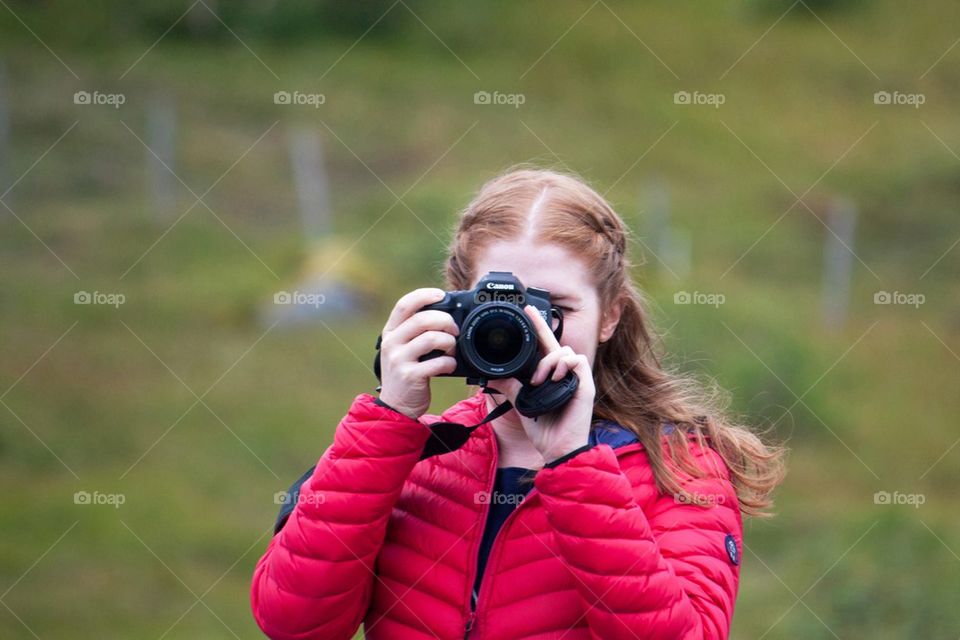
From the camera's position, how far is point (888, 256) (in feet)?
43.0

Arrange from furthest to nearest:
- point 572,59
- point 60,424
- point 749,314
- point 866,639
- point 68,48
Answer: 1. point 572,59
2. point 68,48
3. point 749,314
4. point 60,424
5. point 866,639

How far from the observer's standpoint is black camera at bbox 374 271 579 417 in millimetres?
2080

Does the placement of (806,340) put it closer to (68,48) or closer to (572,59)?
(572,59)

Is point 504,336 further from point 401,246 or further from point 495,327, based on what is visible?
point 401,246

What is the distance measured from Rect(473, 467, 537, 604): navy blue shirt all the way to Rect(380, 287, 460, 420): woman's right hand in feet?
0.75

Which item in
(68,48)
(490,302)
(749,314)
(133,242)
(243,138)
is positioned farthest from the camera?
(68,48)

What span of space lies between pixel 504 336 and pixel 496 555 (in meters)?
0.40

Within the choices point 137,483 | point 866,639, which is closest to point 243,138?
point 137,483

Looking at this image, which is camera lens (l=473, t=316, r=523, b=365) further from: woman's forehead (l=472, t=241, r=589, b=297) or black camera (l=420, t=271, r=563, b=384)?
woman's forehead (l=472, t=241, r=589, b=297)

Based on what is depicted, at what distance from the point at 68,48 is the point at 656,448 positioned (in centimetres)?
1521

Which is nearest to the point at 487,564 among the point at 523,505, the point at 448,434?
the point at 523,505

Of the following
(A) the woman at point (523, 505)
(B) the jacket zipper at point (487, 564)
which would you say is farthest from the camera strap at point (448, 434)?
(B) the jacket zipper at point (487, 564)

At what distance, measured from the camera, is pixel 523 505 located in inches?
85.1

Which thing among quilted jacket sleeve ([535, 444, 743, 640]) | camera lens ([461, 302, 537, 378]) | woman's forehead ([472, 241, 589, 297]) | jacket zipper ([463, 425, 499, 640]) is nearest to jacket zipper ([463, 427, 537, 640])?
jacket zipper ([463, 425, 499, 640])
